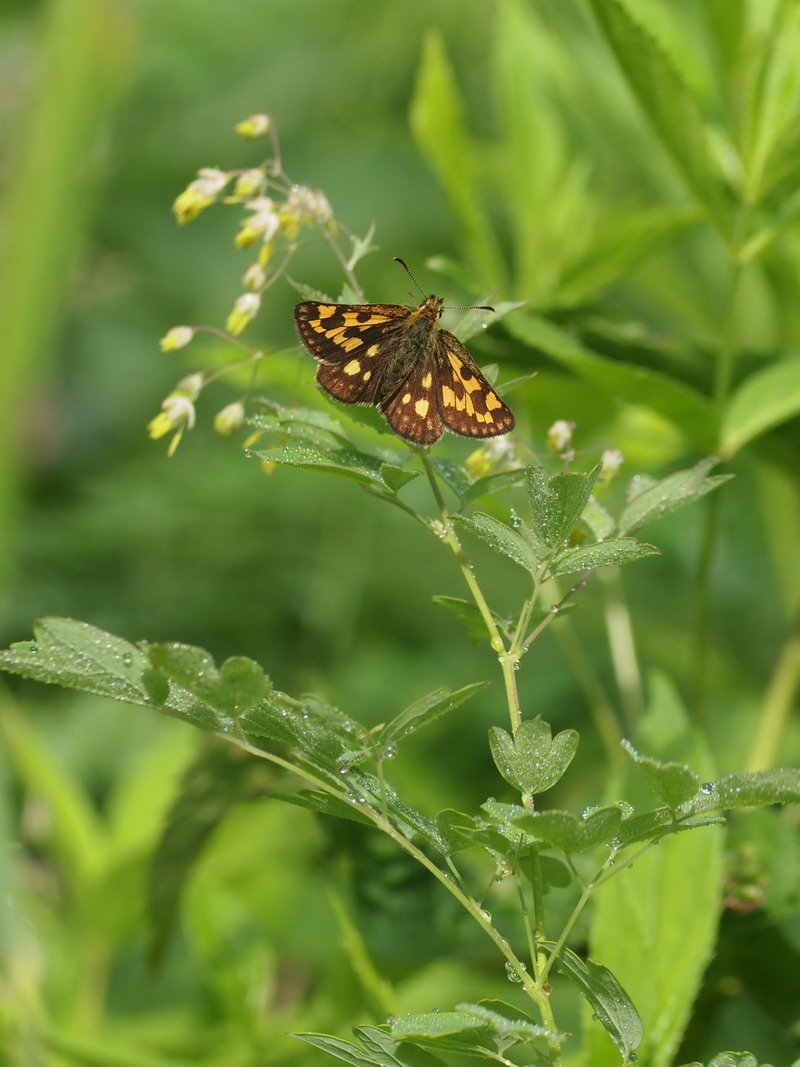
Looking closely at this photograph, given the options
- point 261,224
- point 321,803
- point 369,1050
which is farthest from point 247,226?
point 369,1050

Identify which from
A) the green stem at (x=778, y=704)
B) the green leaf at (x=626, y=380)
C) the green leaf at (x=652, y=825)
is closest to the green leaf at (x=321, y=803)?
the green leaf at (x=652, y=825)

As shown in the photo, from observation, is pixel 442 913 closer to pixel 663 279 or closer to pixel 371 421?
pixel 371 421

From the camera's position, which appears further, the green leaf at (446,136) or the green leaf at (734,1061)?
the green leaf at (446,136)

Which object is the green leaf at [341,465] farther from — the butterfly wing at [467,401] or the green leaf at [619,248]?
the green leaf at [619,248]

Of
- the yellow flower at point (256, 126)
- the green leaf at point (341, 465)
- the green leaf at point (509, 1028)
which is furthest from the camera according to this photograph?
the yellow flower at point (256, 126)

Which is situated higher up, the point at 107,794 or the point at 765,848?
the point at 107,794

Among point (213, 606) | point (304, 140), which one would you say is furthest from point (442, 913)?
point (304, 140)

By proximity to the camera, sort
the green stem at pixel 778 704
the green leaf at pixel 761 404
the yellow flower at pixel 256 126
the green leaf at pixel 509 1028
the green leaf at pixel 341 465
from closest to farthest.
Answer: the green leaf at pixel 509 1028, the green leaf at pixel 341 465, the yellow flower at pixel 256 126, the green leaf at pixel 761 404, the green stem at pixel 778 704
